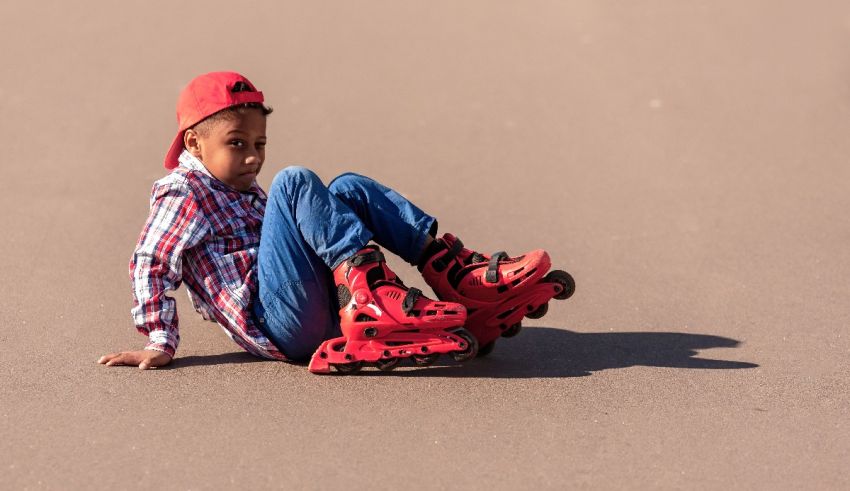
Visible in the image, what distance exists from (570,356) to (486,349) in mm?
275

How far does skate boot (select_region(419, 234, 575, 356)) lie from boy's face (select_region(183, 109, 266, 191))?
619mm

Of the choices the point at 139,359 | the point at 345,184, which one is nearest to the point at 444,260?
the point at 345,184

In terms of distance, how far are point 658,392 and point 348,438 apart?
95 centimetres

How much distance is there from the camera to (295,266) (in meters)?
3.61

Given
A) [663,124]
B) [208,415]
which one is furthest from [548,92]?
[208,415]

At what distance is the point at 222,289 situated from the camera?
146 inches

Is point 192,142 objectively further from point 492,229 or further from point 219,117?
point 492,229

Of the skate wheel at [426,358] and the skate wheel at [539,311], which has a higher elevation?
the skate wheel at [539,311]

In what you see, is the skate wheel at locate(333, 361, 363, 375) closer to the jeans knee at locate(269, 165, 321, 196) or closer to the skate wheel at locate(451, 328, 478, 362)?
the skate wheel at locate(451, 328, 478, 362)

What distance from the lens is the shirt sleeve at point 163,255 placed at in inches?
142

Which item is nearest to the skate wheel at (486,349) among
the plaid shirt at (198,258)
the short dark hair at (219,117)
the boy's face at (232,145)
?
the plaid shirt at (198,258)

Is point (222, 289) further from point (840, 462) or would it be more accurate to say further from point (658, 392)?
point (840, 462)

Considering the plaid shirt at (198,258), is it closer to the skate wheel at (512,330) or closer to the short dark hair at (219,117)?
the short dark hair at (219,117)

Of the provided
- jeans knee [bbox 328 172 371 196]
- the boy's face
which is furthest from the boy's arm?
jeans knee [bbox 328 172 371 196]
